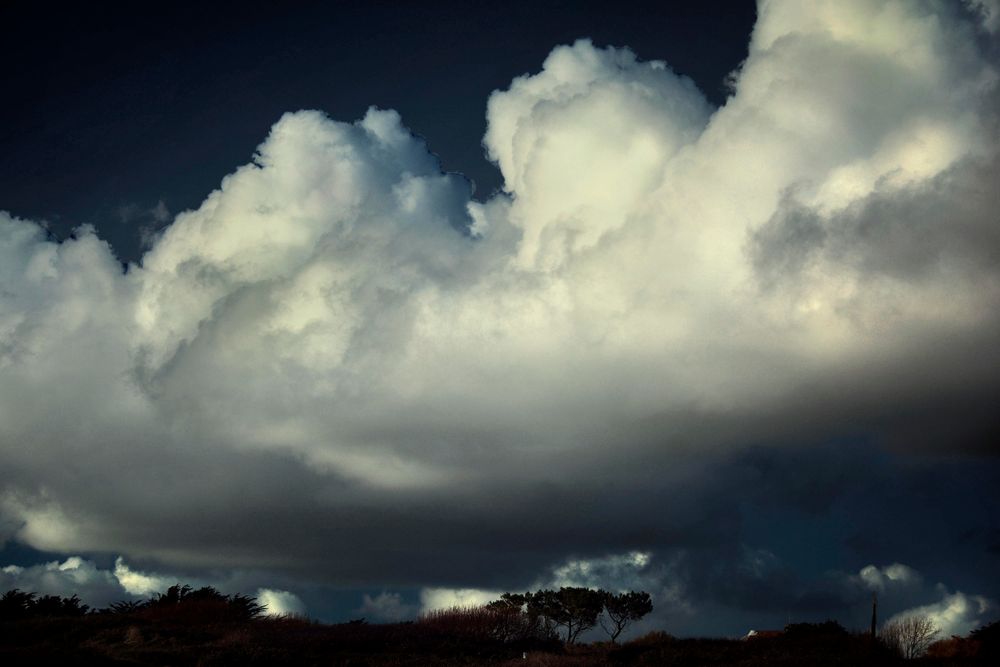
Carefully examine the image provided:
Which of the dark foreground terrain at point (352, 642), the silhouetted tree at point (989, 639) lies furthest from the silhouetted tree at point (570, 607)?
the silhouetted tree at point (989, 639)

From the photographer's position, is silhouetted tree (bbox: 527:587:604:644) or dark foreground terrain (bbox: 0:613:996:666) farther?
silhouetted tree (bbox: 527:587:604:644)

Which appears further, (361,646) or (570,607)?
(570,607)

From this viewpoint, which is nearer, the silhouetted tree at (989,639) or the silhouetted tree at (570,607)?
the silhouetted tree at (989,639)

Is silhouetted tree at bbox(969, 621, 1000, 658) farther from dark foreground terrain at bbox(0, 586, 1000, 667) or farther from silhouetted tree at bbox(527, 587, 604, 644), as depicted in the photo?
silhouetted tree at bbox(527, 587, 604, 644)

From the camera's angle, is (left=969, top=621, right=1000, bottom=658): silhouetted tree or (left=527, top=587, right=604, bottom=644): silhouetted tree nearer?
(left=969, top=621, right=1000, bottom=658): silhouetted tree

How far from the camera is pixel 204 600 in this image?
197 ft

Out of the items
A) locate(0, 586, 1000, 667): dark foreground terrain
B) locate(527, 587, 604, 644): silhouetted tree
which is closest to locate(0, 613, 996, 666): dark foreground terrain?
locate(0, 586, 1000, 667): dark foreground terrain

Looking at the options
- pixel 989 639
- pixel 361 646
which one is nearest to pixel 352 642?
pixel 361 646

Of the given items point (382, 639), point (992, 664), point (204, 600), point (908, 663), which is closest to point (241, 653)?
point (382, 639)

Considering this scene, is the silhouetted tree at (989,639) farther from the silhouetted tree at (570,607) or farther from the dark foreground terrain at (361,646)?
the silhouetted tree at (570,607)

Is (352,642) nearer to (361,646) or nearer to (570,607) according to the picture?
(361,646)

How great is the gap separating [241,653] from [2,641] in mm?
12632

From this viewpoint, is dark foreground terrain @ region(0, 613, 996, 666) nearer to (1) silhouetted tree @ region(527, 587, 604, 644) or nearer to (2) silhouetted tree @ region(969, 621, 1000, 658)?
(2) silhouetted tree @ region(969, 621, 1000, 658)

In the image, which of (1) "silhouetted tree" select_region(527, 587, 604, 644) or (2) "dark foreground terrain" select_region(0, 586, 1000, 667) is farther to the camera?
(1) "silhouetted tree" select_region(527, 587, 604, 644)
